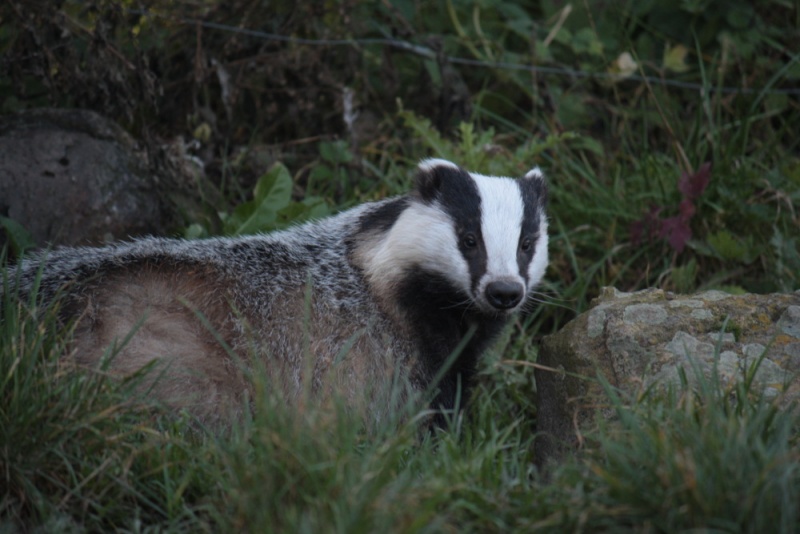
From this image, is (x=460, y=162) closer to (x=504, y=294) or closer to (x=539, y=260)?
(x=539, y=260)

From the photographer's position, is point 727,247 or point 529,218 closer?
point 529,218

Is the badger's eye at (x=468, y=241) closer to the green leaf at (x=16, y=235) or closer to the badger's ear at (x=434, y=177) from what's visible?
the badger's ear at (x=434, y=177)

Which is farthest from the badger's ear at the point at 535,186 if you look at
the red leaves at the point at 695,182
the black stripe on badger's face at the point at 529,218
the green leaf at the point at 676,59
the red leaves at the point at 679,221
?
the green leaf at the point at 676,59

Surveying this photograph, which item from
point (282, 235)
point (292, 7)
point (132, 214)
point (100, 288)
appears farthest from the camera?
point (292, 7)

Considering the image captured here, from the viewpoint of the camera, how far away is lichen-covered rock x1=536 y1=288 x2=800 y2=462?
402 cm

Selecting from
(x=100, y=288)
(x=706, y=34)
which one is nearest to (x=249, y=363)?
(x=100, y=288)

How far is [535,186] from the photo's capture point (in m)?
4.94

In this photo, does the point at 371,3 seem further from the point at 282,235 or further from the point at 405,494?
the point at 405,494

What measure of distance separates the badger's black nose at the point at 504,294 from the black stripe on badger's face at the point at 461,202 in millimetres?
106

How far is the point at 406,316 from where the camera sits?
177 inches

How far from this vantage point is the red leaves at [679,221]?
19.1ft

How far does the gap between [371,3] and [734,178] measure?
3.16 metres

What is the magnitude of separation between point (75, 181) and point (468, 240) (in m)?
2.49

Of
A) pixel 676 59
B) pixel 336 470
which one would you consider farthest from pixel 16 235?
pixel 676 59
